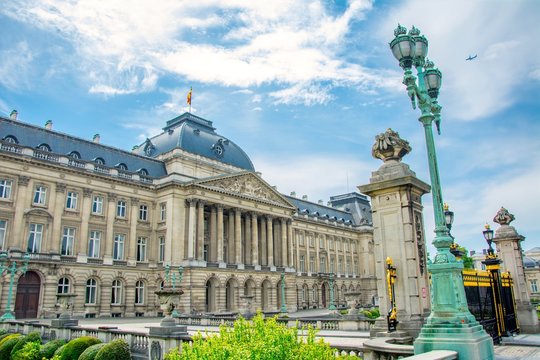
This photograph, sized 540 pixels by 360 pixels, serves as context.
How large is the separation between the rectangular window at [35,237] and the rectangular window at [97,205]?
19.1ft

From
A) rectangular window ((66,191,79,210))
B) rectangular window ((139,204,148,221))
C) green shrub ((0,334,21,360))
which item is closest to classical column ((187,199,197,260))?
rectangular window ((139,204,148,221))

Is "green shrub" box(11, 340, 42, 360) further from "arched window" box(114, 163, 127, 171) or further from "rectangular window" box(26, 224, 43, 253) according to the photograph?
"arched window" box(114, 163, 127, 171)

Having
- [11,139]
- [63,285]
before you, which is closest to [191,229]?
[63,285]

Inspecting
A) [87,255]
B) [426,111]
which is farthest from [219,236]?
[426,111]

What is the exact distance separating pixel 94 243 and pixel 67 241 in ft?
9.83

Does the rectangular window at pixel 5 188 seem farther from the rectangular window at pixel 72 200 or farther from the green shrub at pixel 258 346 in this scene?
the green shrub at pixel 258 346

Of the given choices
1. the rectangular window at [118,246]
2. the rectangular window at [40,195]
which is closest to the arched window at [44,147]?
the rectangular window at [40,195]

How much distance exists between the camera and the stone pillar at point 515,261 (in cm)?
2003

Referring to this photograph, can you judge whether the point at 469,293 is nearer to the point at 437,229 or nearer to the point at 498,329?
the point at 498,329

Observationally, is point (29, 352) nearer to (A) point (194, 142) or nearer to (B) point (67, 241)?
(B) point (67, 241)

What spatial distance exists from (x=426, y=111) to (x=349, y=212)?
84019mm

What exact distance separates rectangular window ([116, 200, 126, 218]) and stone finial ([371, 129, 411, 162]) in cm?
4071

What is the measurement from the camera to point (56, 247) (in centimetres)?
4241

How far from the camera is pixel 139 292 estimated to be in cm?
4912
